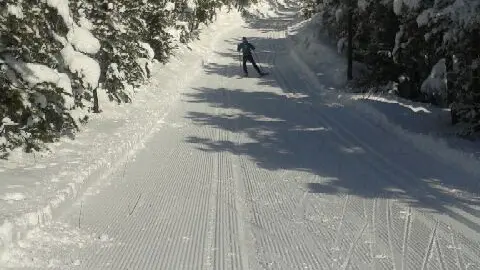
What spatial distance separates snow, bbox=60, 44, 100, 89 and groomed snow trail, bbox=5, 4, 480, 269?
6.27 ft

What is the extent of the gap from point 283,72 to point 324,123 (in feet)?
33.3

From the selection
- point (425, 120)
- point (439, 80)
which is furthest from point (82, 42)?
point (425, 120)

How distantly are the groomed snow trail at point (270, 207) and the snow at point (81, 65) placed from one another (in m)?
1.91

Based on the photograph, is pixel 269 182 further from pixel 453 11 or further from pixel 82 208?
pixel 453 11

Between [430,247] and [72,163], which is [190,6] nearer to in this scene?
[72,163]

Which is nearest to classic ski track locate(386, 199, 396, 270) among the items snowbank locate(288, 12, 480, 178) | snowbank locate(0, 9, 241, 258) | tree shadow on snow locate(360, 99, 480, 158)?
snowbank locate(288, 12, 480, 178)

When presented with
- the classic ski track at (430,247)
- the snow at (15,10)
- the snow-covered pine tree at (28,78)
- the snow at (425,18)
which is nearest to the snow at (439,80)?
the snow at (425,18)

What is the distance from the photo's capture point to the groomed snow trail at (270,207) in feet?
18.4

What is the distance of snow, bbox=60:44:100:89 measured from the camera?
9.91 meters

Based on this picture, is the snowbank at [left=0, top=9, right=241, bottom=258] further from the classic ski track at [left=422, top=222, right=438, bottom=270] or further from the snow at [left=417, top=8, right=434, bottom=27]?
the snow at [left=417, top=8, right=434, bottom=27]

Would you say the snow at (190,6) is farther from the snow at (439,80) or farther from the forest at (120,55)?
the snow at (439,80)

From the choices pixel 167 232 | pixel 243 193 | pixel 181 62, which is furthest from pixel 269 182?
pixel 181 62

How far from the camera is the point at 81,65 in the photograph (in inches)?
397

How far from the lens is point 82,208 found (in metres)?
7.21
